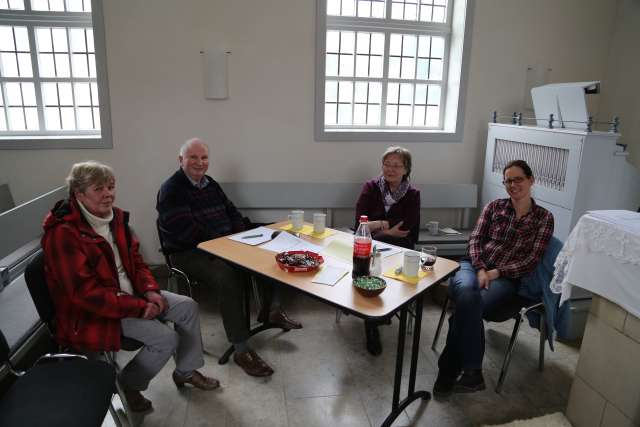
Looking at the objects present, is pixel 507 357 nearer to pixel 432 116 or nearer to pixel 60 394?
pixel 60 394

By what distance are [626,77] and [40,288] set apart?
443 cm

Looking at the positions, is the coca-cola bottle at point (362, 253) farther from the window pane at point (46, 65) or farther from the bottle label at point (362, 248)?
the window pane at point (46, 65)

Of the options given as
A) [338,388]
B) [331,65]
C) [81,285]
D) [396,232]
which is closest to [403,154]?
[396,232]

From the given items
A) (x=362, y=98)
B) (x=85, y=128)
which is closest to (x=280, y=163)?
(x=362, y=98)

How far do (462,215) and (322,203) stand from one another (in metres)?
1.31

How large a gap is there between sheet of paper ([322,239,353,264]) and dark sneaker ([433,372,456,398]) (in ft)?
2.53

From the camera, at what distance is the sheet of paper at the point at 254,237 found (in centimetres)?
237

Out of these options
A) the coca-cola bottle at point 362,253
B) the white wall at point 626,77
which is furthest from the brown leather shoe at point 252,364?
the white wall at point 626,77

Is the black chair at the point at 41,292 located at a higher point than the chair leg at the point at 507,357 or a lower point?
higher

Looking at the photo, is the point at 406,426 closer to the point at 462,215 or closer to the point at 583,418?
the point at 583,418

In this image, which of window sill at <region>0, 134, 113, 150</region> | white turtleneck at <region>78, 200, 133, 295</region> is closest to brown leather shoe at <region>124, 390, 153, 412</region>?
white turtleneck at <region>78, 200, 133, 295</region>

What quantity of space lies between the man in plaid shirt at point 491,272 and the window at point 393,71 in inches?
60.7

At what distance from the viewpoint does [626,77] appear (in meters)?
3.73

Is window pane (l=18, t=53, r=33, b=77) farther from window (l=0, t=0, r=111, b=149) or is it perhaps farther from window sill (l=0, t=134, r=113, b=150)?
window sill (l=0, t=134, r=113, b=150)
